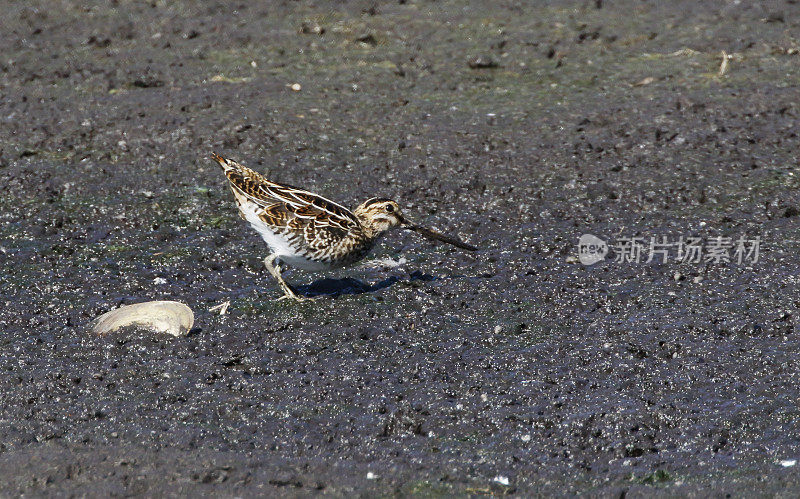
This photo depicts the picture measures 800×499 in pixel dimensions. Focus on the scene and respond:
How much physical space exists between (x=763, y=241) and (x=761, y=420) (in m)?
3.03

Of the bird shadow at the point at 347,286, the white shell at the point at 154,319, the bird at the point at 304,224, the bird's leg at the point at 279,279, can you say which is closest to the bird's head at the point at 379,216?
the bird at the point at 304,224

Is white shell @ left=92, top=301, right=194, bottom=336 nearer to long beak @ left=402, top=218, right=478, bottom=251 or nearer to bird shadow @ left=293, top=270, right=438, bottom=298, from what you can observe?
bird shadow @ left=293, top=270, right=438, bottom=298

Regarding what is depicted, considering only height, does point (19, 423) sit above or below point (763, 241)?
above

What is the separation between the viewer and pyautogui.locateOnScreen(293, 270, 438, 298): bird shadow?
8.75 meters

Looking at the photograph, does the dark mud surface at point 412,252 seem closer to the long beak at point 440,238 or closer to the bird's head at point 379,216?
the long beak at point 440,238

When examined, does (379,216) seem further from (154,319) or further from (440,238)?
(154,319)

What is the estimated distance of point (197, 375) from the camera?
7219 mm

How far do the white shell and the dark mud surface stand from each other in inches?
4.5

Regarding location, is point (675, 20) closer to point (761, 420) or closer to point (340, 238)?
point (340, 238)

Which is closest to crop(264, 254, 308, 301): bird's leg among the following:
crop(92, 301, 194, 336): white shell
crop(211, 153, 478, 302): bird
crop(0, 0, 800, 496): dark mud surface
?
crop(211, 153, 478, 302): bird

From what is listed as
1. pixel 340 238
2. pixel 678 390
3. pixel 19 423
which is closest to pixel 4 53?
pixel 340 238

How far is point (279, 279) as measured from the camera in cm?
852

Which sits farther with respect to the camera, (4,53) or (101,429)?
(4,53)

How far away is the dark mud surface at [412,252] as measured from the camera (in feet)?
20.8
